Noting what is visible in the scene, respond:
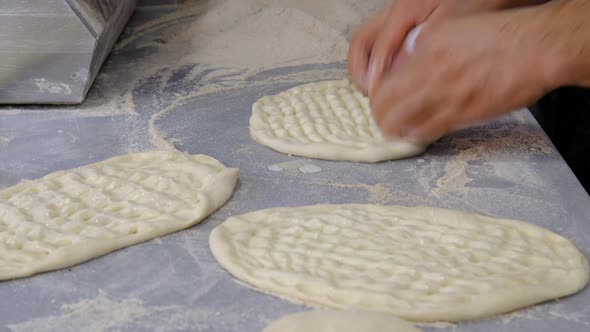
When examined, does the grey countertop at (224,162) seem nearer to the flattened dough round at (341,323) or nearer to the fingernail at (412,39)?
the flattened dough round at (341,323)

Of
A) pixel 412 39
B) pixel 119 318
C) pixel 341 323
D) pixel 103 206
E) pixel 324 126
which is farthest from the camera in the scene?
pixel 324 126

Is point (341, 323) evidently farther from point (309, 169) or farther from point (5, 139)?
point (5, 139)

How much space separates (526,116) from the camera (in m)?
1.96

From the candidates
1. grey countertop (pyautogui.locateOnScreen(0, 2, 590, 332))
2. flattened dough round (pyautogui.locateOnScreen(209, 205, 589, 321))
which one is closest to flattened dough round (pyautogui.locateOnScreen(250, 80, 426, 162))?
grey countertop (pyautogui.locateOnScreen(0, 2, 590, 332))

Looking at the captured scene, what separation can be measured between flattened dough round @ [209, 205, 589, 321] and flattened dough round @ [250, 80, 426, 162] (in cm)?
24

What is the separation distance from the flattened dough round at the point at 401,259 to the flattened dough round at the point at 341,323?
0.05m

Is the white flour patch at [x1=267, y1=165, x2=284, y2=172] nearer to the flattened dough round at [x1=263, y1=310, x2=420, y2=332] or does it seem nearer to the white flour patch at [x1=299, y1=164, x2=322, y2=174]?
the white flour patch at [x1=299, y1=164, x2=322, y2=174]

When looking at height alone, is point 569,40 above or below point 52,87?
above

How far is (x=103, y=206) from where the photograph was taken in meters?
1.53

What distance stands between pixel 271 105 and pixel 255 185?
39 centimetres

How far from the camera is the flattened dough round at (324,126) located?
174cm

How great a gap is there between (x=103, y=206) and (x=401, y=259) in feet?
2.04

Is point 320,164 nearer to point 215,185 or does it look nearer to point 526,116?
point 215,185

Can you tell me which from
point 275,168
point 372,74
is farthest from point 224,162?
point 372,74
